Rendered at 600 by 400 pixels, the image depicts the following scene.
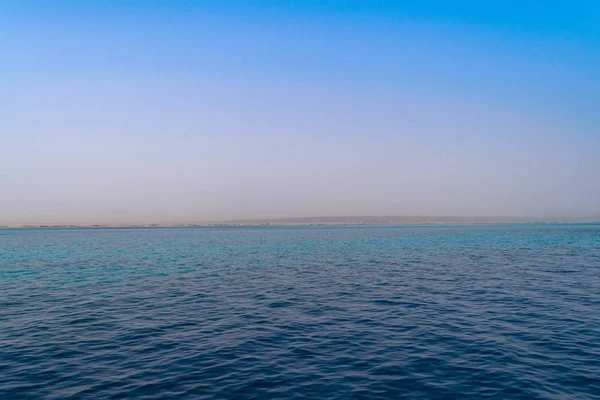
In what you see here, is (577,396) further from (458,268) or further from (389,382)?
(458,268)

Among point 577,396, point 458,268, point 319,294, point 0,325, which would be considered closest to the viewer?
point 577,396

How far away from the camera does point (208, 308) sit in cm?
2819

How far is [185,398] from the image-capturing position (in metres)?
13.9

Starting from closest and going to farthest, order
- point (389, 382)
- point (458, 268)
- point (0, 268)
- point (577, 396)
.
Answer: point (577, 396)
point (389, 382)
point (458, 268)
point (0, 268)

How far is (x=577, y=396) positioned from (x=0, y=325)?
27.9 m

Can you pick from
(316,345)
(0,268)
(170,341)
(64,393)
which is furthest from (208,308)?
(0,268)

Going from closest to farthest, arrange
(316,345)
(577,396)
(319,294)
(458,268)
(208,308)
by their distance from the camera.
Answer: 1. (577,396)
2. (316,345)
3. (208,308)
4. (319,294)
5. (458,268)

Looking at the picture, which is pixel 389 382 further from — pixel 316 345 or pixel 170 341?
pixel 170 341

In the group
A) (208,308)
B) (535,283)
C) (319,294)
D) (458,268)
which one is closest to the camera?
(208,308)

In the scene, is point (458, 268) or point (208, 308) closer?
point (208, 308)

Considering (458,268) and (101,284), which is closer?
(101,284)

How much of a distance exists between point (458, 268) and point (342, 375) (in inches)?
1513

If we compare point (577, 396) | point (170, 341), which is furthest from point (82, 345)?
point (577, 396)

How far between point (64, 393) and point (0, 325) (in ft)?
43.3
